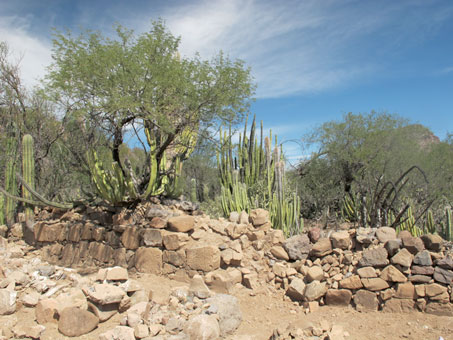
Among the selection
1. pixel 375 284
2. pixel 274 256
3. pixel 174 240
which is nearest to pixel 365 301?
pixel 375 284

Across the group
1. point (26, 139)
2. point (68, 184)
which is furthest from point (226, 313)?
point (68, 184)

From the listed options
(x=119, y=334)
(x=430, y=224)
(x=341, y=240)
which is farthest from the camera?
(x=430, y=224)

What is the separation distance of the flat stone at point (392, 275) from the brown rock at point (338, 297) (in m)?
0.62

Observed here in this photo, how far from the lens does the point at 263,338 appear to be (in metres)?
4.88

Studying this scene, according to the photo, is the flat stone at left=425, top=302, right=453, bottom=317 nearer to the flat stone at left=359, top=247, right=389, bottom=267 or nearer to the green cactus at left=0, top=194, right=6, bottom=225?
the flat stone at left=359, top=247, right=389, bottom=267

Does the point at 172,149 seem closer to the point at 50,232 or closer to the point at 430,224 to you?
the point at 50,232

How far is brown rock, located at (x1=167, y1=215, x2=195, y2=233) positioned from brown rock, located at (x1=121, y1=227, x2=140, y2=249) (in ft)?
2.36

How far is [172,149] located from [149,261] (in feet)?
11.3

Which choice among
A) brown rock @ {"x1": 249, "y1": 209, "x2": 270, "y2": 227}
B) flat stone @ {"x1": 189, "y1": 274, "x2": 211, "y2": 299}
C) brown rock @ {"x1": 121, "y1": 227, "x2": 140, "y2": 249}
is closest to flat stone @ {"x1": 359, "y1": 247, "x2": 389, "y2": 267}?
brown rock @ {"x1": 249, "y1": 209, "x2": 270, "y2": 227}

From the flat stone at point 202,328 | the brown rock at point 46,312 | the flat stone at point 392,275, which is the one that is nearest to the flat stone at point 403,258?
the flat stone at point 392,275

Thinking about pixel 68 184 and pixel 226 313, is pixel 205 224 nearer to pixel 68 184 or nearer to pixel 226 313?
pixel 226 313

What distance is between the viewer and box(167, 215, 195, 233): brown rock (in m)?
6.68

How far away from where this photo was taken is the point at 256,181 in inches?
374

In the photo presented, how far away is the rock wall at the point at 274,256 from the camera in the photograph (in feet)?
18.4
